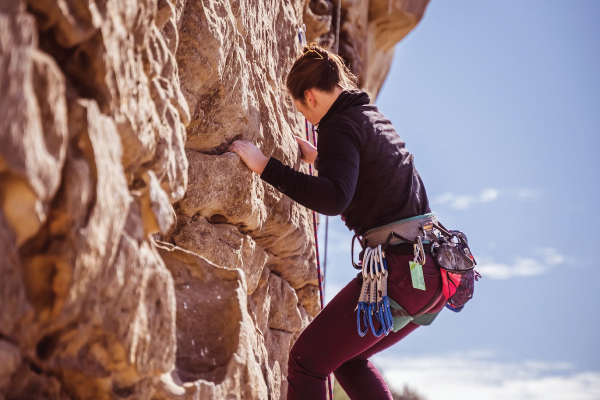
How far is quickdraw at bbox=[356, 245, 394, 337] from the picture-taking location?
265 centimetres

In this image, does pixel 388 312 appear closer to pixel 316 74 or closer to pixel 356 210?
pixel 356 210

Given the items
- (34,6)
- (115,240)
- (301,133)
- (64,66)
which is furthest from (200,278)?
(301,133)

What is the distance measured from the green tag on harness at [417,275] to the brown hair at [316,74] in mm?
939

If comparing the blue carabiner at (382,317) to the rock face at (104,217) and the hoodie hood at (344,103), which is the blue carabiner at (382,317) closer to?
the rock face at (104,217)

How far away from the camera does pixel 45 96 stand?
4.91 ft

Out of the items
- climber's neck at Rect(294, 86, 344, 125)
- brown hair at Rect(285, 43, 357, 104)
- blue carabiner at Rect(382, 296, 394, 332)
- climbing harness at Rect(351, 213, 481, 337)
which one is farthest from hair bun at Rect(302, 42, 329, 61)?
blue carabiner at Rect(382, 296, 394, 332)

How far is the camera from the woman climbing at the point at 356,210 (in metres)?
2.68

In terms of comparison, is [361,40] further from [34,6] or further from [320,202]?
[34,6]

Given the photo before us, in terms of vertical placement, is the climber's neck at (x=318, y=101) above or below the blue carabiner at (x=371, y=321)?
above

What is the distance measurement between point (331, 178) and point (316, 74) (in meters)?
0.64

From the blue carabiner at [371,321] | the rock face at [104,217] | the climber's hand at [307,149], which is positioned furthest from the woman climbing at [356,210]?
the climber's hand at [307,149]

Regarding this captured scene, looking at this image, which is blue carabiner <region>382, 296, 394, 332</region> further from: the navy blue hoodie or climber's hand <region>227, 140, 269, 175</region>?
climber's hand <region>227, 140, 269, 175</region>

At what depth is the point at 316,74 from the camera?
3049mm

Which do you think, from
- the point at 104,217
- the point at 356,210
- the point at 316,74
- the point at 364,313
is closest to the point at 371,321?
the point at 364,313
